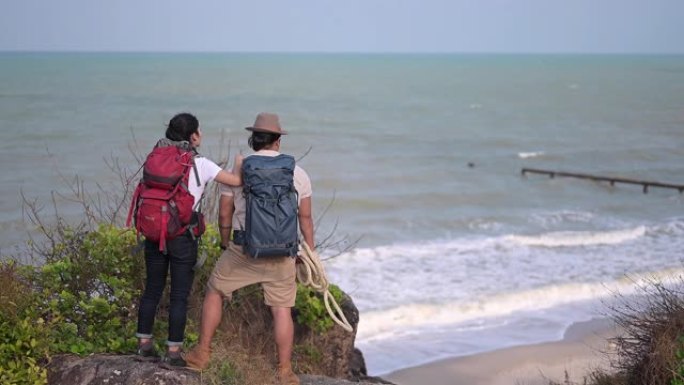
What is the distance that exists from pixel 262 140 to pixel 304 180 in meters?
0.37

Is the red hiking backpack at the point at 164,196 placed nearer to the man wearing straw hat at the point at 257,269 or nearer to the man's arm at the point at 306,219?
the man wearing straw hat at the point at 257,269

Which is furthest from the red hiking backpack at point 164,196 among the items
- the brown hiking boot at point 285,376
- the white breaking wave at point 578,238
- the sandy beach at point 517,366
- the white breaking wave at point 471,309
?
the white breaking wave at point 578,238

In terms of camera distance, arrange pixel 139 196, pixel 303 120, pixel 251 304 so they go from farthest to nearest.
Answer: pixel 303 120
pixel 251 304
pixel 139 196

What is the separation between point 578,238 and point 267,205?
15309 millimetres

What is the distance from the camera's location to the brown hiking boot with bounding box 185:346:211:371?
5648 millimetres

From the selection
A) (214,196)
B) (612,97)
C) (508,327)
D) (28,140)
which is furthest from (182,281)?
(612,97)

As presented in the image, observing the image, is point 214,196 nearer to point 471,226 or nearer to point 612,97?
point 471,226

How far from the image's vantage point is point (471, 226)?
70.7 ft

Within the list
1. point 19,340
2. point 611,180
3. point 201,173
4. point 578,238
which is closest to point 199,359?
point 19,340

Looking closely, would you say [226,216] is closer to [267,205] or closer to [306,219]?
[267,205]

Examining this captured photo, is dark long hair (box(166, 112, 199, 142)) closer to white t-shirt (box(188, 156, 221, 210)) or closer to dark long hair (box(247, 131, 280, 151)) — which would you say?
white t-shirt (box(188, 156, 221, 210))

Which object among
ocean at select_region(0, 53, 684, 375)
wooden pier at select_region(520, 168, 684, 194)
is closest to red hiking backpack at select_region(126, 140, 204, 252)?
ocean at select_region(0, 53, 684, 375)

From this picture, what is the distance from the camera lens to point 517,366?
11.0 metres

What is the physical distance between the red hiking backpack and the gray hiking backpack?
369mm
